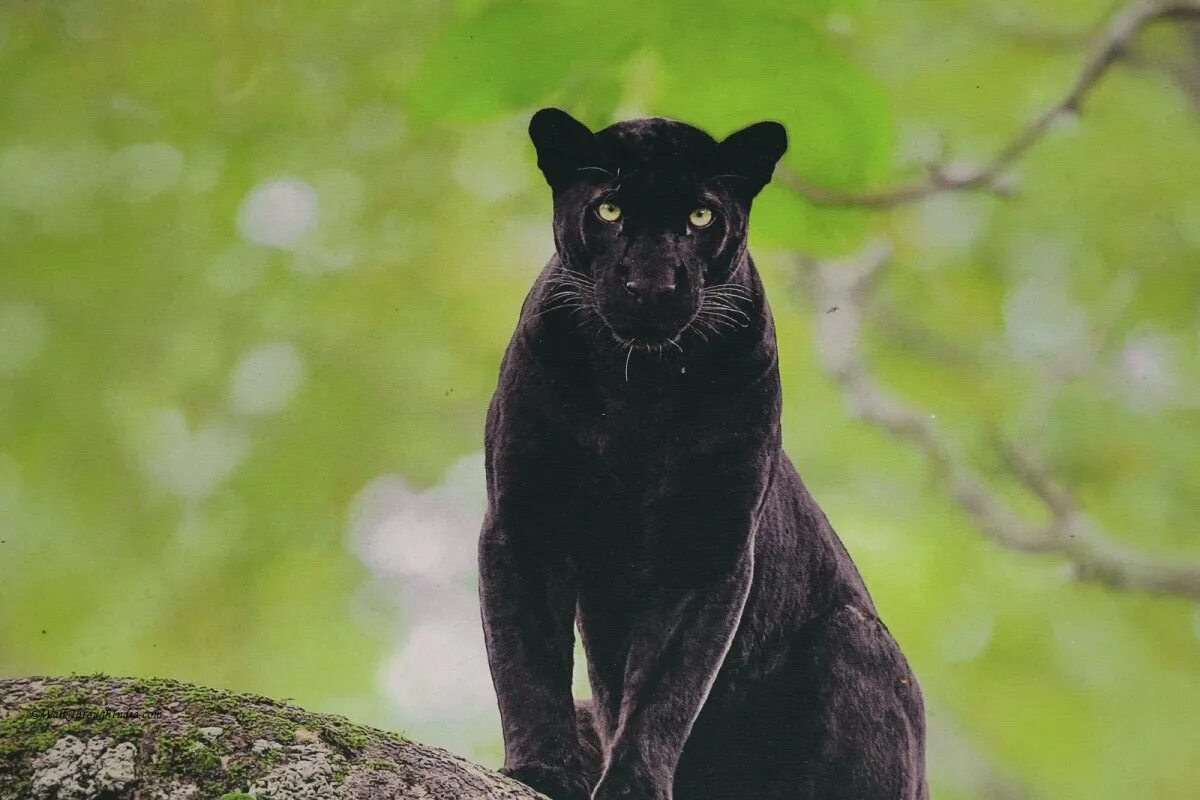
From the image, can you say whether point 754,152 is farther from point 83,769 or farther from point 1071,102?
point 1071,102

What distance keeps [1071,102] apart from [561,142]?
3045mm

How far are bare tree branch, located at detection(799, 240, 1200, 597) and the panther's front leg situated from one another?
251 cm

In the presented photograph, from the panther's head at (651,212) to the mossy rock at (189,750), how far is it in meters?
1.16

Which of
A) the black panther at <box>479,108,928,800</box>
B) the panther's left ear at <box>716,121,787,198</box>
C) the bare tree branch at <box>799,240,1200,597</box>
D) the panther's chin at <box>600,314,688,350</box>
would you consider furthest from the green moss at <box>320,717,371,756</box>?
the bare tree branch at <box>799,240,1200,597</box>

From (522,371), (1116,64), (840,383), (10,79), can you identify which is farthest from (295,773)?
(1116,64)

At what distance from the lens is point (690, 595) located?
3506mm

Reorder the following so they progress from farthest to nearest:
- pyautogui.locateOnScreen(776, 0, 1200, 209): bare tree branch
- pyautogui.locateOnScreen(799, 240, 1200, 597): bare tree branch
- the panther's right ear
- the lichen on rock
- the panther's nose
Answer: pyautogui.locateOnScreen(799, 240, 1200, 597): bare tree branch, pyautogui.locateOnScreen(776, 0, 1200, 209): bare tree branch, the panther's right ear, the panther's nose, the lichen on rock

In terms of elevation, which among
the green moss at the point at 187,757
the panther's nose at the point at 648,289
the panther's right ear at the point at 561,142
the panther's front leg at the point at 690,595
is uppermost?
the panther's right ear at the point at 561,142

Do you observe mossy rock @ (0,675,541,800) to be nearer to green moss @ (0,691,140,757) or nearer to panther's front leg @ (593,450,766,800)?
green moss @ (0,691,140,757)

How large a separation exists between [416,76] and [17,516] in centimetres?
300

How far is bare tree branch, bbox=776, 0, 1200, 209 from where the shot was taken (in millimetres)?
5652

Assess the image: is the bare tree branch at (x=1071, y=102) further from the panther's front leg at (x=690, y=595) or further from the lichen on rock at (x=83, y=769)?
the lichen on rock at (x=83, y=769)

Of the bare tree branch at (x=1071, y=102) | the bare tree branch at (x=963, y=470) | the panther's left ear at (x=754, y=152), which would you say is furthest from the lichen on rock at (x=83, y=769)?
the bare tree branch at (x=963, y=470)

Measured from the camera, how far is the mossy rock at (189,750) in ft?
7.53
